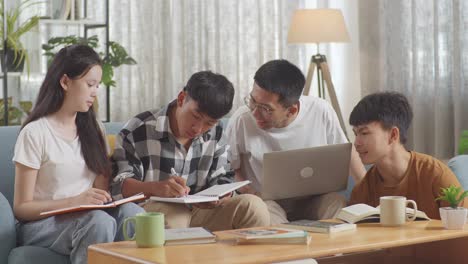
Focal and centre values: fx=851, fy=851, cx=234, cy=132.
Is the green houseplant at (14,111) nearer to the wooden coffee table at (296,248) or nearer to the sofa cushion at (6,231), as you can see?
the sofa cushion at (6,231)

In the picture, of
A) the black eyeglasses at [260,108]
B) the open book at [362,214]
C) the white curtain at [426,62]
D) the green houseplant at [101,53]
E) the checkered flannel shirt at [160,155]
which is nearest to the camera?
→ the open book at [362,214]

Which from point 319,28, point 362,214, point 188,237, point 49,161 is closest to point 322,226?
point 362,214

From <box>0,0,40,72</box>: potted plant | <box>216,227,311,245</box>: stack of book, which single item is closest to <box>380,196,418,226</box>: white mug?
<box>216,227,311,245</box>: stack of book

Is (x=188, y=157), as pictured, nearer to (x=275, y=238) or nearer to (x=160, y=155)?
(x=160, y=155)

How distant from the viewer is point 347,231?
2.46 m

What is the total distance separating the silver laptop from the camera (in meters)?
3.01

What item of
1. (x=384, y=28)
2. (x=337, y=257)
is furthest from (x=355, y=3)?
(x=337, y=257)

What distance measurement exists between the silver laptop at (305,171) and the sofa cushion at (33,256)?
0.79 metres

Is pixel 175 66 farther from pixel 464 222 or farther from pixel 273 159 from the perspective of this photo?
pixel 464 222

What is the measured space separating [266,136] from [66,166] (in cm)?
82

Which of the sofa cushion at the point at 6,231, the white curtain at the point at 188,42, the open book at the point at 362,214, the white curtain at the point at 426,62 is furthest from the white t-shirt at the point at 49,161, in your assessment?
the white curtain at the point at 188,42

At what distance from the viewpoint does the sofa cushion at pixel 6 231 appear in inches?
106

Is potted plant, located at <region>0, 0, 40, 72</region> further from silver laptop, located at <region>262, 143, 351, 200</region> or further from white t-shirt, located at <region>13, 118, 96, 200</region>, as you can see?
silver laptop, located at <region>262, 143, 351, 200</region>

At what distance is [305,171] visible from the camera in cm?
308
